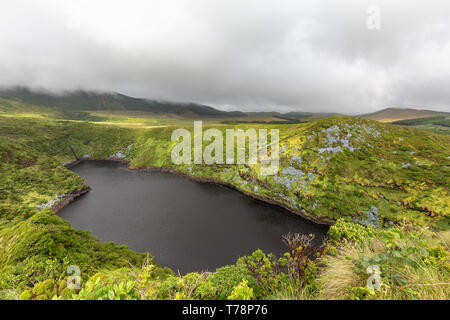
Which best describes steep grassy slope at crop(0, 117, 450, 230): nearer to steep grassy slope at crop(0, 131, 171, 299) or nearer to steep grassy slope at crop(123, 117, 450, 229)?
steep grassy slope at crop(123, 117, 450, 229)

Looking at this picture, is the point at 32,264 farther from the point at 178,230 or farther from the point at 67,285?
the point at 178,230

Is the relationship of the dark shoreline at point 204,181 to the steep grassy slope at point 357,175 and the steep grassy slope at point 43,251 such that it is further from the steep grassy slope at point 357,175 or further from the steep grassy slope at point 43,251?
the steep grassy slope at point 43,251

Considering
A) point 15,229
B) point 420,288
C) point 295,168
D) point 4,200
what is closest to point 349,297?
point 420,288

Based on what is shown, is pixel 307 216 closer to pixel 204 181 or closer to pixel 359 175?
pixel 359 175
